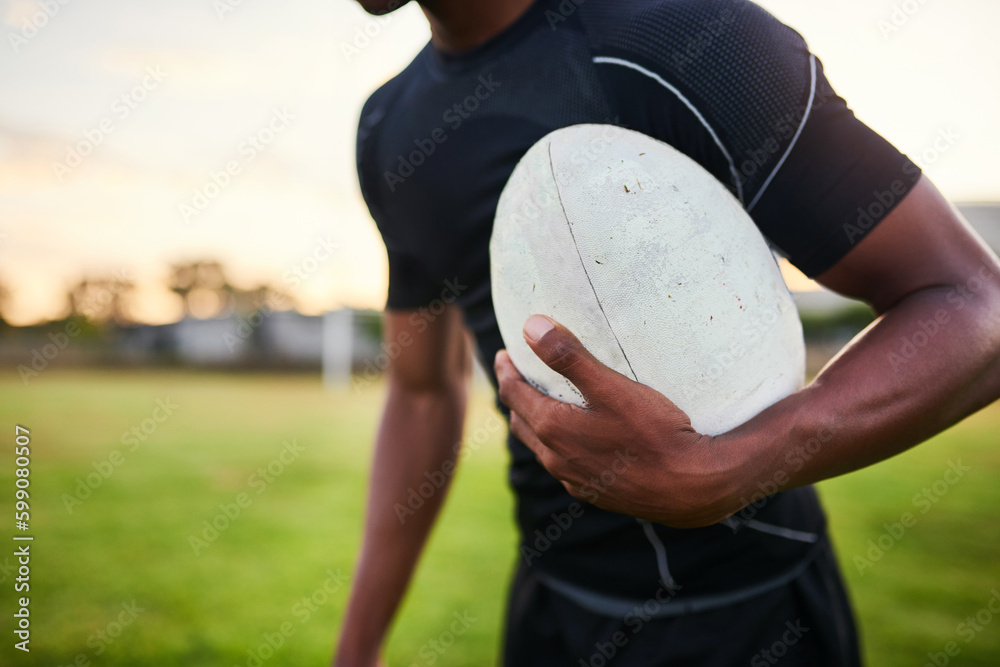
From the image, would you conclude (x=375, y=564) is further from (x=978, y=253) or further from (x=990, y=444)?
(x=990, y=444)

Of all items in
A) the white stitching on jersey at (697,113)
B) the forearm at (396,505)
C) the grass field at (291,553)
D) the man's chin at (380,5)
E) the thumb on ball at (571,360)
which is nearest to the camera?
the thumb on ball at (571,360)

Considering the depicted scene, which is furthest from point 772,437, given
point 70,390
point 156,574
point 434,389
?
point 70,390

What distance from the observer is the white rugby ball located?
959 millimetres

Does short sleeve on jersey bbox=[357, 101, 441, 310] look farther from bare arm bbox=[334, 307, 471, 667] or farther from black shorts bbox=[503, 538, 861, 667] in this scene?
black shorts bbox=[503, 538, 861, 667]

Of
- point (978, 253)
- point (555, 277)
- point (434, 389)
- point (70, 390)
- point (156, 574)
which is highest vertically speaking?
→ point (978, 253)

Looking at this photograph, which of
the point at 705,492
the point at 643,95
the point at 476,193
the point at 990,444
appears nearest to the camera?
the point at 705,492

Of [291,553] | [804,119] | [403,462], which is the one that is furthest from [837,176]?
[291,553]

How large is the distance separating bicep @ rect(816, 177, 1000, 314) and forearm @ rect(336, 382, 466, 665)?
1.07m

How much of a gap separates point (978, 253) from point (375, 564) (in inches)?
54.5

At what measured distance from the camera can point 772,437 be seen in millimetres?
858

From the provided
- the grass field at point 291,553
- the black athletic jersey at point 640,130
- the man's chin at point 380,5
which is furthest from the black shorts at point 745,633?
the grass field at point 291,553

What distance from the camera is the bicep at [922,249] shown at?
874 mm

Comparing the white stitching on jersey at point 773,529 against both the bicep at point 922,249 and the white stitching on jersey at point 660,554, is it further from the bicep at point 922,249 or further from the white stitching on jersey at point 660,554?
the bicep at point 922,249

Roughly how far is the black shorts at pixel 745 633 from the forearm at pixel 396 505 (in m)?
0.47
